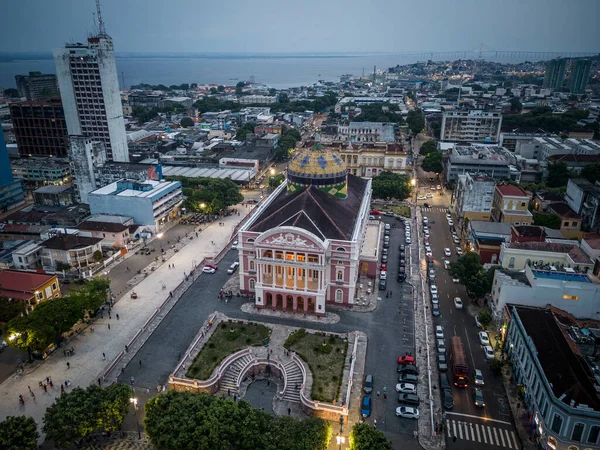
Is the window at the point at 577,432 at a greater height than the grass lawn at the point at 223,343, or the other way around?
the window at the point at 577,432

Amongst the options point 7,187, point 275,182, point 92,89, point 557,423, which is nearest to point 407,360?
point 557,423

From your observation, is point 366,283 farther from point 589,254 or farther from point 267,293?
point 589,254

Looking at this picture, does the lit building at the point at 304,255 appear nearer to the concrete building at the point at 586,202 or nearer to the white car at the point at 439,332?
the white car at the point at 439,332

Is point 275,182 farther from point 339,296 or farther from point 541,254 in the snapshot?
point 541,254

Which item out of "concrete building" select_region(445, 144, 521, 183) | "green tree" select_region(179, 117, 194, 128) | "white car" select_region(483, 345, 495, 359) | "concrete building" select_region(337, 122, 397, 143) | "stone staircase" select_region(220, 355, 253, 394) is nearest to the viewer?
"stone staircase" select_region(220, 355, 253, 394)

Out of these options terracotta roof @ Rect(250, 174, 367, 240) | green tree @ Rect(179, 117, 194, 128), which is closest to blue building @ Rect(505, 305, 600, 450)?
terracotta roof @ Rect(250, 174, 367, 240)

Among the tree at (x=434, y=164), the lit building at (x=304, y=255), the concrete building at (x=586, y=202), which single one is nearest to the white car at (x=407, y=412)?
the lit building at (x=304, y=255)

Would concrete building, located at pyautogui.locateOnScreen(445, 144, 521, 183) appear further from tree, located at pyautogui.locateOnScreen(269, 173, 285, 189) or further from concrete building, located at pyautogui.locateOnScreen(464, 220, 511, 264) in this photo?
tree, located at pyautogui.locateOnScreen(269, 173, 285, 189)
